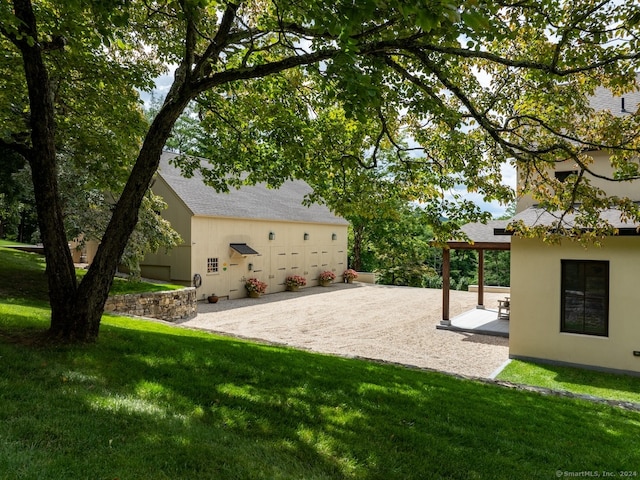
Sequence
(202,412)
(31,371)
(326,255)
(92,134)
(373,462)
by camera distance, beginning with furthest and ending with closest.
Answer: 1. (326,255)
2. (92,134)
3. (31,371)
4. (202,412)
5. (373,462)

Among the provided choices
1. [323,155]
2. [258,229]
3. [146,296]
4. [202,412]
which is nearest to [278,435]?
[202,412]

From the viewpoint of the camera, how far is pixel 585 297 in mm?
9195

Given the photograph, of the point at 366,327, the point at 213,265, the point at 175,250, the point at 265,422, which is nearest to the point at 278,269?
the point at 213,265

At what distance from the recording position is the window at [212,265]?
1748 centimetres

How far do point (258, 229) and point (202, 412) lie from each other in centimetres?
1630

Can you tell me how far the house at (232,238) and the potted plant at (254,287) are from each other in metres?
0.25

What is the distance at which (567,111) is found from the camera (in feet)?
20.0

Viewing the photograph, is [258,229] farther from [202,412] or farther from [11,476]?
[11,476]

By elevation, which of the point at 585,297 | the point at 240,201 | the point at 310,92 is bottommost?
the point at 585,297

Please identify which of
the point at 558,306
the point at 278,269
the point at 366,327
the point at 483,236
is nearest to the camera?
the point at 558,306

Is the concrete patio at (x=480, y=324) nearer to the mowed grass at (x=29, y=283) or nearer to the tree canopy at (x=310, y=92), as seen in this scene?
the tree canopy at (x=310, y=92)

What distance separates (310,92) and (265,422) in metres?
6.18

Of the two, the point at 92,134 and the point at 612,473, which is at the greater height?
the point at 92,134

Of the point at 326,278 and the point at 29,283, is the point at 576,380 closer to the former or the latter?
the point at 29,283
